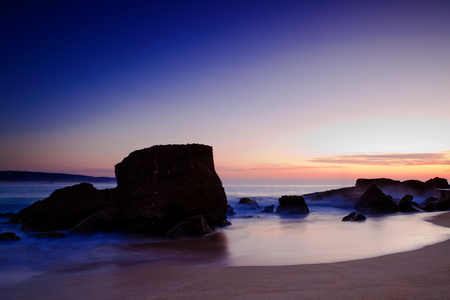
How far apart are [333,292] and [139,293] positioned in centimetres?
219

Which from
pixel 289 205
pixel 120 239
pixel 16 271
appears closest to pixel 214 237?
pixel 120 239

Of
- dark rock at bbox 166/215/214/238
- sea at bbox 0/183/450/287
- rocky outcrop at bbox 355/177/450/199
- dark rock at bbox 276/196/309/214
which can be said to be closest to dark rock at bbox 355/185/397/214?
dark rock at bbox 276/196/309/214

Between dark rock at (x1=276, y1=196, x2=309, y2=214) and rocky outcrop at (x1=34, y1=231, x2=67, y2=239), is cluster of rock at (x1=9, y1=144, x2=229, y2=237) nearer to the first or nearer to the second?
rocky outcrop at (x1=34, y1=231, x2=67, y2=239)

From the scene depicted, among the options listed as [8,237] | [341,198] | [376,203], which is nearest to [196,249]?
[8,237]

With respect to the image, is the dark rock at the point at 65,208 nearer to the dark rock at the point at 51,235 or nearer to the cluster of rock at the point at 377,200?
the dark rock at the point at 51,235

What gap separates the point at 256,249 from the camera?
7113mm

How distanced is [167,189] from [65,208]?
13.9ft

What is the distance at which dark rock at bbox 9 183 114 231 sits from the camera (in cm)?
1124

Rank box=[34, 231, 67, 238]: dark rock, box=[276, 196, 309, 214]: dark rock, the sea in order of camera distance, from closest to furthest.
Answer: the sea → box=[34, 231, 67, 238]: dark rock → box=[276, 196, 309, 214]: dark rock

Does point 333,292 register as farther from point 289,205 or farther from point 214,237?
point 289,205

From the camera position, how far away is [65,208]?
1149 cm

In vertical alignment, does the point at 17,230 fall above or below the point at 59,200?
below

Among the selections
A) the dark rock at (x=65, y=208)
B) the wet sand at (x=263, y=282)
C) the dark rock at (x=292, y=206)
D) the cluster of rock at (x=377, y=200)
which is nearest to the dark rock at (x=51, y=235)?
the dark rock at (x=65, y=208)

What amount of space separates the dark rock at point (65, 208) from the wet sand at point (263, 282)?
648cm
